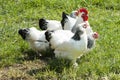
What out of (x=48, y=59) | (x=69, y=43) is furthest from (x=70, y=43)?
(x=48, y=59)

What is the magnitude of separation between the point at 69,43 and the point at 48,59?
2.44 ft

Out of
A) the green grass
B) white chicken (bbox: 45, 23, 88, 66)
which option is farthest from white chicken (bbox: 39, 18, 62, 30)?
white chicken (bbox: 45, 23, 88, 66)

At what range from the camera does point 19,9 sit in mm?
8672

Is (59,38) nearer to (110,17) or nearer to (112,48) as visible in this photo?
(112,48)

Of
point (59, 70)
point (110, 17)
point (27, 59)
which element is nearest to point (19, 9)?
point (110, 17)

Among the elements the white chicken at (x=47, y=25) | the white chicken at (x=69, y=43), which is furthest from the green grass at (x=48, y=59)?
the white chicken at (x=47, y=25)

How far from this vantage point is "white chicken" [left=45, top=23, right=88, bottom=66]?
5.55 m

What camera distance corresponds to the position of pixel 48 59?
6.18 metres

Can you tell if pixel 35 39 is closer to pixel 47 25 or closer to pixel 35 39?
pixel 35 39

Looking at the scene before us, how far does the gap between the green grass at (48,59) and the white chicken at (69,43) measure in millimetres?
151

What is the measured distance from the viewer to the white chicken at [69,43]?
5.55 meters

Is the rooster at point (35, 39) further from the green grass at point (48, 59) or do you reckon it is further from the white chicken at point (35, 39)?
Answer: the green grass at point (48, 59)

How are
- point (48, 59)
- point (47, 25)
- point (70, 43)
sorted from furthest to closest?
point (47, 25) < point (48, 59) < point (70, 43)

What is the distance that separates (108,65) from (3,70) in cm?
153
